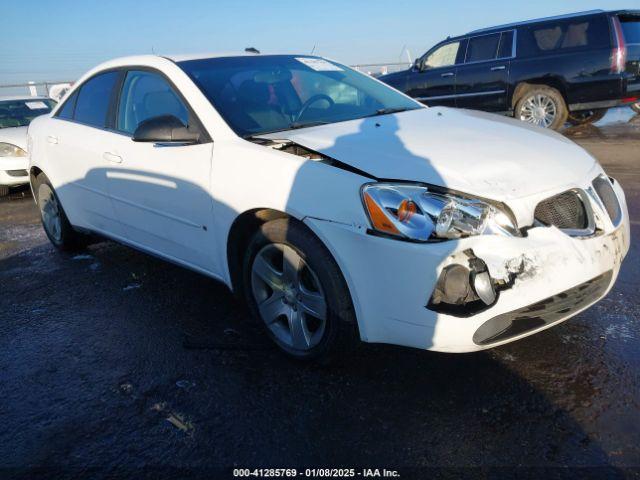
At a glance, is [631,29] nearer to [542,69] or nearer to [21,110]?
[542,69]

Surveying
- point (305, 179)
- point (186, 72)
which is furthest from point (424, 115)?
point (186, 72)

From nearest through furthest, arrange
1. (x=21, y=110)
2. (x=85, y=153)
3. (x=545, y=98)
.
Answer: (x=85, y=153), (x=21, y=110), (x=545, y=98)

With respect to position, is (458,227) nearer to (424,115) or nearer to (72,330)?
(424,115)

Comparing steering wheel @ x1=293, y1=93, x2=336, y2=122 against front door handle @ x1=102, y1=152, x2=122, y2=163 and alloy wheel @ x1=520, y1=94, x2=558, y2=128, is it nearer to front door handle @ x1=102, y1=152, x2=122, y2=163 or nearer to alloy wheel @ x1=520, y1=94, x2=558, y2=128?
front door handle @ x1=102, y1=152, x2=122, y2=163

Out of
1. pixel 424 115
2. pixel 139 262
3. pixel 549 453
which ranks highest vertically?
pixel 424 115

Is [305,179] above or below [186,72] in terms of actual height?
below

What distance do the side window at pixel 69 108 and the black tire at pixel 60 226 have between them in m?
0.59

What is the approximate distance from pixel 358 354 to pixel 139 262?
2.46 meters

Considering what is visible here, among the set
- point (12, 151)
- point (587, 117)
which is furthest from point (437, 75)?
point (12, 151)

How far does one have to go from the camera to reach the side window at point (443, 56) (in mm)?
10578

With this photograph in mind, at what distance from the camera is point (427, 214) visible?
7.33ft

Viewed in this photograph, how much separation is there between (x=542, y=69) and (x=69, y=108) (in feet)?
25.6

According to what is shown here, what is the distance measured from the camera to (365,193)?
2295 millimetres

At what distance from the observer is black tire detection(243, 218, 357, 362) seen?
2406 millimetres
